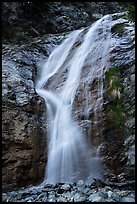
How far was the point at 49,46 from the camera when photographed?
13.0 metres

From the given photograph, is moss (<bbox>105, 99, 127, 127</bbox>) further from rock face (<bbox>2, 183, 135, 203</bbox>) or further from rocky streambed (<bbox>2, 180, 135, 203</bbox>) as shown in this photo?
rock face (<bbox>2, 183, 135, 203</bbox>)

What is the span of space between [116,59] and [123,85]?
3.50 feet

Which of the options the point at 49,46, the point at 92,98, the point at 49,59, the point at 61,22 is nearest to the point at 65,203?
the point at 92,98

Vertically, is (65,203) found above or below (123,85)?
below

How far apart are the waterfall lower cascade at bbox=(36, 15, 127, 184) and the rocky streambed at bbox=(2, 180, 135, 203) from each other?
66 cm

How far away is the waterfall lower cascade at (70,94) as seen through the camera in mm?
7160

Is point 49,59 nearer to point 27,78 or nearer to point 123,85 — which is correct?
point 27,78

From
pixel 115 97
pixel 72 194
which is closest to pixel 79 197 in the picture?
pixel 72 194

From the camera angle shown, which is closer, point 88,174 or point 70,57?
point 88,174

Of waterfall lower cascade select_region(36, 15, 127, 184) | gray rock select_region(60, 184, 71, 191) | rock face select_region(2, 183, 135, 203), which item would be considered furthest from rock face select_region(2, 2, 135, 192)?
gray rock select_region(60, 184, 71, 191)

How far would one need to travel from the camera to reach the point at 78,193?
5.60 metres

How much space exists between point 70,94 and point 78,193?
3.61m

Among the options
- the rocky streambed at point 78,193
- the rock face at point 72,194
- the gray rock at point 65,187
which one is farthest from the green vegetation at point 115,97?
the gray rock at point 65,187

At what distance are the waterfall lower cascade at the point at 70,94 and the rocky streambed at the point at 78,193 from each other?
26.0 inches
